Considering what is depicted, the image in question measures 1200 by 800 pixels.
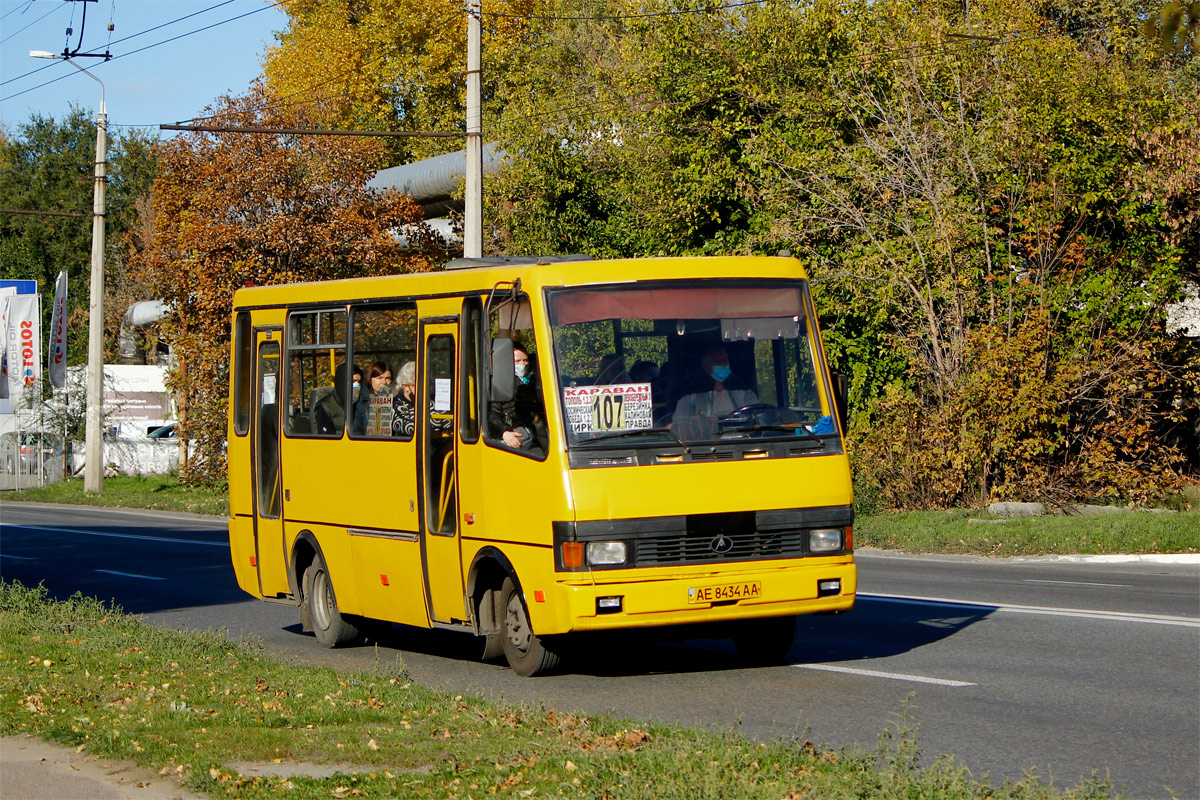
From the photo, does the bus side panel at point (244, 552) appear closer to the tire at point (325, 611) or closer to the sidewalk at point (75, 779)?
the tire at point (325, 611)

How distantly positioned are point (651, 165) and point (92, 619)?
63.2 feet

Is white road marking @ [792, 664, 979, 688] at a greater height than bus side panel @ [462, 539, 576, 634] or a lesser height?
lesser

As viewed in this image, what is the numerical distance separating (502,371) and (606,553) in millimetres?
1319

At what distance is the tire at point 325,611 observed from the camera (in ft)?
42.6

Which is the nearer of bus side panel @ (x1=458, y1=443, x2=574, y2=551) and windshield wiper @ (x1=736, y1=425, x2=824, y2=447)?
bus side panel @ (x1=458, y1=443, x2=574, y2=551)

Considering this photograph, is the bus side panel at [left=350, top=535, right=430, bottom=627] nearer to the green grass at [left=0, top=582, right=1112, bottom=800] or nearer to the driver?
the green grass at [left=0, top=582, right=1112, bottom=800]

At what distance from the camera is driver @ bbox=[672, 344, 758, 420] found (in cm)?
1040

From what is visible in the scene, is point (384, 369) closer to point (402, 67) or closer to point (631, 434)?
point (631, 434)

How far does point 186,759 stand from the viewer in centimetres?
748

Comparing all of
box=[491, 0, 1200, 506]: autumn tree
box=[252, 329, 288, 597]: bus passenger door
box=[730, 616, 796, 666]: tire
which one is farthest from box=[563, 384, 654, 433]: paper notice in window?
box=[491, 0, 1200, 506]: autumn tree

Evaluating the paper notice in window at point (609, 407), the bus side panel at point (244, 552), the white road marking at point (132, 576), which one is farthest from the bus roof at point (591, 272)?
the white road marking at point (132, 576)

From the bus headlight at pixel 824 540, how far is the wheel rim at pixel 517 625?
1.94m

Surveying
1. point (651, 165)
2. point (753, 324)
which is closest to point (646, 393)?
point (753, 324)

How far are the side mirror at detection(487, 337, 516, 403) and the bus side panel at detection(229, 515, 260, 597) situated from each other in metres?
4.86
